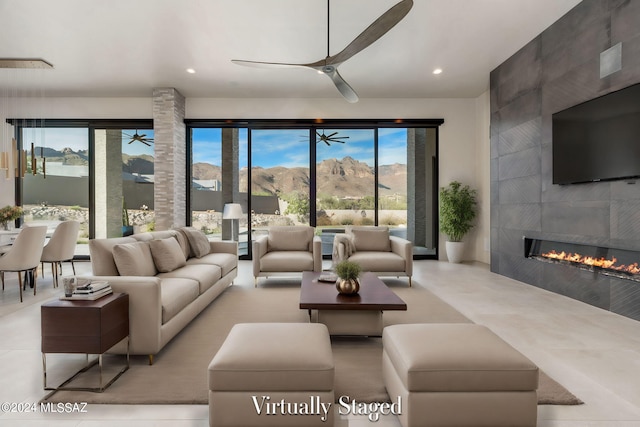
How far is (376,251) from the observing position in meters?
4.93

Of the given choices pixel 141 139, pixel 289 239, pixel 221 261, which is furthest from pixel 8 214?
pixel 289 239

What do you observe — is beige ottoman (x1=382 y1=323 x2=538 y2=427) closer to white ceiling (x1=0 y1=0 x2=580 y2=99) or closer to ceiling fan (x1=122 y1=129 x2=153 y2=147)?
white ceiling (x1=0 y1=0 x2=580 y2=99)

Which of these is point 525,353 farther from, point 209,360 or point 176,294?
point 176,294

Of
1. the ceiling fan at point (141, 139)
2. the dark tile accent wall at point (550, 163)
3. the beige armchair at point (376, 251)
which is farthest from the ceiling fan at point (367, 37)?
the ceiling fan at point (141, 139)

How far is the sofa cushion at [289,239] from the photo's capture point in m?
4.96

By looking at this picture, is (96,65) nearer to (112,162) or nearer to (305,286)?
(112,162)

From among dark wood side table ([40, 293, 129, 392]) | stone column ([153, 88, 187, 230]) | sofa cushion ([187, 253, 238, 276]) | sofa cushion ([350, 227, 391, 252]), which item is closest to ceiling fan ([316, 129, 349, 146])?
sofa cushion ([350, 227, 391, 252])

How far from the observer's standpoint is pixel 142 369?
217cm

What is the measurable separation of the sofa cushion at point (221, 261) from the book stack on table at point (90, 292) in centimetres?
177

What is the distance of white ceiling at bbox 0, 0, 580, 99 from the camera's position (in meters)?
3.59

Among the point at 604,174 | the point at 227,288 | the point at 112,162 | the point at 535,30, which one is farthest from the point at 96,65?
the point at 604,174

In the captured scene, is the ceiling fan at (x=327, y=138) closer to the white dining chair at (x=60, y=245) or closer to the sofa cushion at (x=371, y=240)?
the sofa cushion at (x=371, y=240)

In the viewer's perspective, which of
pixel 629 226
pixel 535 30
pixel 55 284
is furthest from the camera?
pixel 55 284

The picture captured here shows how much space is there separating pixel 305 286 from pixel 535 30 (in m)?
4.29
